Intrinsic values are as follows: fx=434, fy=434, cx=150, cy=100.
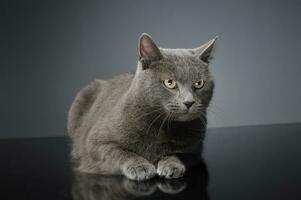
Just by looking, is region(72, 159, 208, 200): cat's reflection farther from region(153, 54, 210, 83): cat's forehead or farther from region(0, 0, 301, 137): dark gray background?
region(0, 0, 301, 137): dark gray background

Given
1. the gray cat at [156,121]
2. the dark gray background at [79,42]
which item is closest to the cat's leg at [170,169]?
the gray cat at [156,121]

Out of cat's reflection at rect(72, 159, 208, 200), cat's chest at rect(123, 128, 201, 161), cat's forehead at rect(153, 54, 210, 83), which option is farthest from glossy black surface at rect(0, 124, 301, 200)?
cat's forehead at rect(153, 54, 210, 83)

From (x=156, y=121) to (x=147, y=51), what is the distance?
26 cm

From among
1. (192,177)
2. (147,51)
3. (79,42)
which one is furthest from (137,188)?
(79,42)

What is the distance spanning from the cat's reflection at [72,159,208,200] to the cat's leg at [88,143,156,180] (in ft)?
0.09

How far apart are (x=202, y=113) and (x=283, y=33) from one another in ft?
5.42

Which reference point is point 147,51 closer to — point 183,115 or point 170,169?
point 183,115

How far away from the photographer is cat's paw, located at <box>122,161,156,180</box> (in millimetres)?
1442

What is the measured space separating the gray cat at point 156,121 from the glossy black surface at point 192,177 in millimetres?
62

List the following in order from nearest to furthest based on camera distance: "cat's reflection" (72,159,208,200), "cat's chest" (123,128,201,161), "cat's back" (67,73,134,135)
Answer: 1. "cat's reflection" (72,159,208,200)
2. "cat's chest" (123,128,201,161)
3. "cat's back" (67,73,134,135)

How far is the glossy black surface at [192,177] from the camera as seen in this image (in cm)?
128

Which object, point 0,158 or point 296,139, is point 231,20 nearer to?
point 296,139

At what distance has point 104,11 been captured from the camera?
273 cm

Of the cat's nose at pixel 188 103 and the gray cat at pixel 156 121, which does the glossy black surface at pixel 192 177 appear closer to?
the gray cat at pixel 156 121
